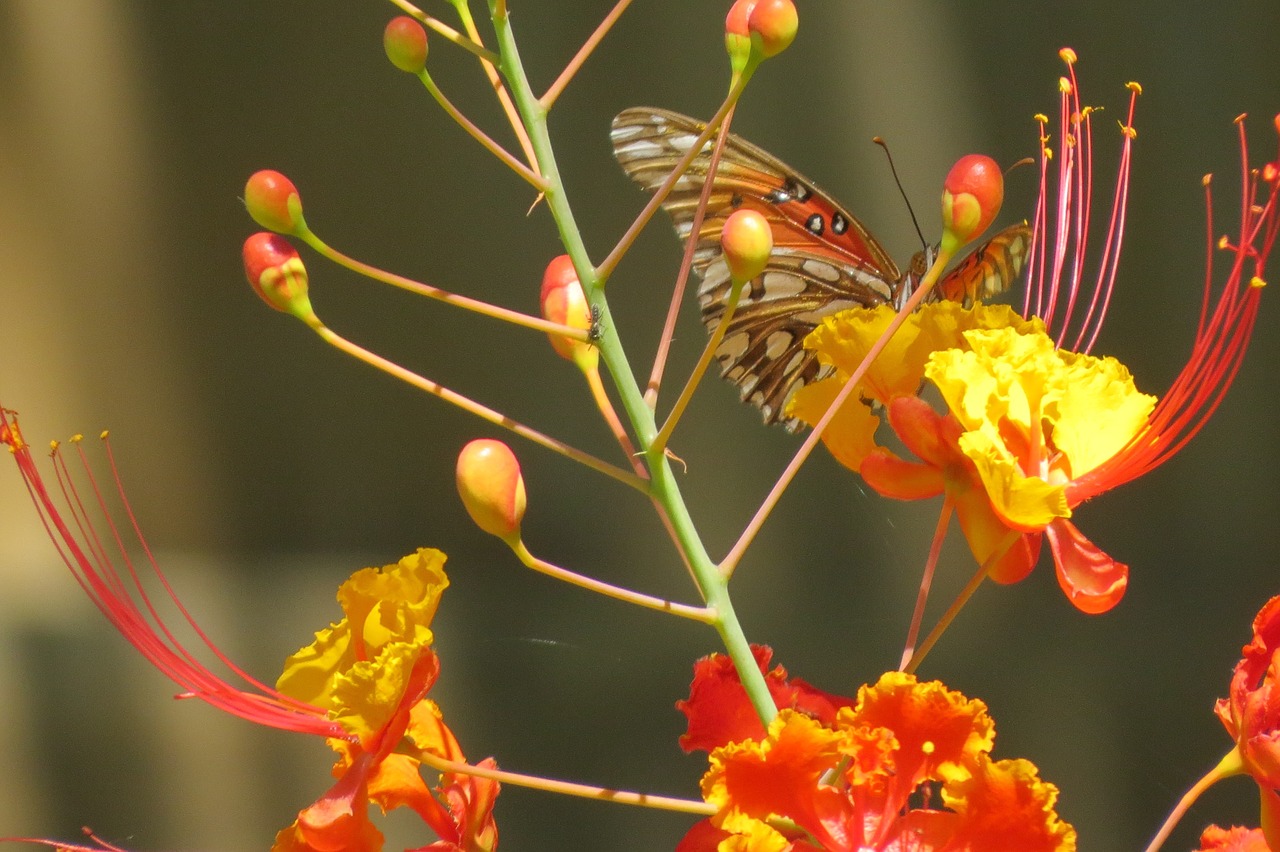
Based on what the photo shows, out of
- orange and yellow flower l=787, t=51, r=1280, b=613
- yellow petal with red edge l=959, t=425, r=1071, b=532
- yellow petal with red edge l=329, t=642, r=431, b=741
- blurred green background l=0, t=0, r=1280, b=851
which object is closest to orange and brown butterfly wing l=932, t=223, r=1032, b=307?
orange and yellow flower l=787, t=51, r=1280, b=613

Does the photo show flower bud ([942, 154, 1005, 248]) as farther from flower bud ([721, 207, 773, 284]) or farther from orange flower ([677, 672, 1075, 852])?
orange flower ([677, 672, 1075, 852])

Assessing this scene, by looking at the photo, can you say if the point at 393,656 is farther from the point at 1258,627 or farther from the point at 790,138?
the point at 790,138

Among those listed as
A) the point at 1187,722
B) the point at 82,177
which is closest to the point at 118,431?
the point at 82,177

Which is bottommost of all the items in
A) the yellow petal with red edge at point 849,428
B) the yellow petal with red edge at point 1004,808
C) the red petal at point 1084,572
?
the yellow petal with red edge at point 1004,808

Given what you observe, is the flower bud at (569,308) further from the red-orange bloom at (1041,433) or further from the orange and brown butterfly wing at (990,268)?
the orange and brown butterfly wing at (990,268)

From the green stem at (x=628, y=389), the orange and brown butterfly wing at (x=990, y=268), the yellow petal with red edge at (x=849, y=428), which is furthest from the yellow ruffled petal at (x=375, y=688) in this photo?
the orange and brown butterfly wing at (x=990, y=268)

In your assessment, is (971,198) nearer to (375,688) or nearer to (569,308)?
(569,308)
